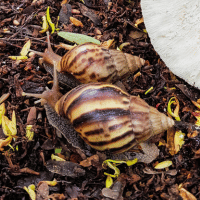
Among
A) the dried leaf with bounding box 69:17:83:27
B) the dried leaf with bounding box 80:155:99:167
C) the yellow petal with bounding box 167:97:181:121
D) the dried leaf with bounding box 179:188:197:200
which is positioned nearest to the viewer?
the dried leaf with bounding box 179:188:197:200

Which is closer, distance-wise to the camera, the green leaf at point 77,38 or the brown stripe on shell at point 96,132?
the brown stripe on shell at point 96,132

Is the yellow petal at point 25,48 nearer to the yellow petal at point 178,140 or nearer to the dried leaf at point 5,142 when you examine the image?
the dried leaf at point 5,142

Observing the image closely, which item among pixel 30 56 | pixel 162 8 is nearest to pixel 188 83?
pixel 162 8

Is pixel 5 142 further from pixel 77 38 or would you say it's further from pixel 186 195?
pixel 186 195

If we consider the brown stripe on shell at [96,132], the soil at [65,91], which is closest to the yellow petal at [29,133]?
the soil at [65,91]

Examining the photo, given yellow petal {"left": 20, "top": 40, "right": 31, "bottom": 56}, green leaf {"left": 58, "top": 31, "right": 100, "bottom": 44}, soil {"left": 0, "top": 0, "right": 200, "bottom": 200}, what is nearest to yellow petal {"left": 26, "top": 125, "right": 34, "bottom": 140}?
soil {"left": 0, "top": 0, "right": 200, "bottom": 200}

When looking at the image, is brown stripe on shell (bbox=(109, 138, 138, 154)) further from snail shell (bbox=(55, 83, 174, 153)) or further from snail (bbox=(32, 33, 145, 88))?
snail (bbox=(32, 33, 145, 88))

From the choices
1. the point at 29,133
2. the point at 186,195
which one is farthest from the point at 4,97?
the point at 186,195
